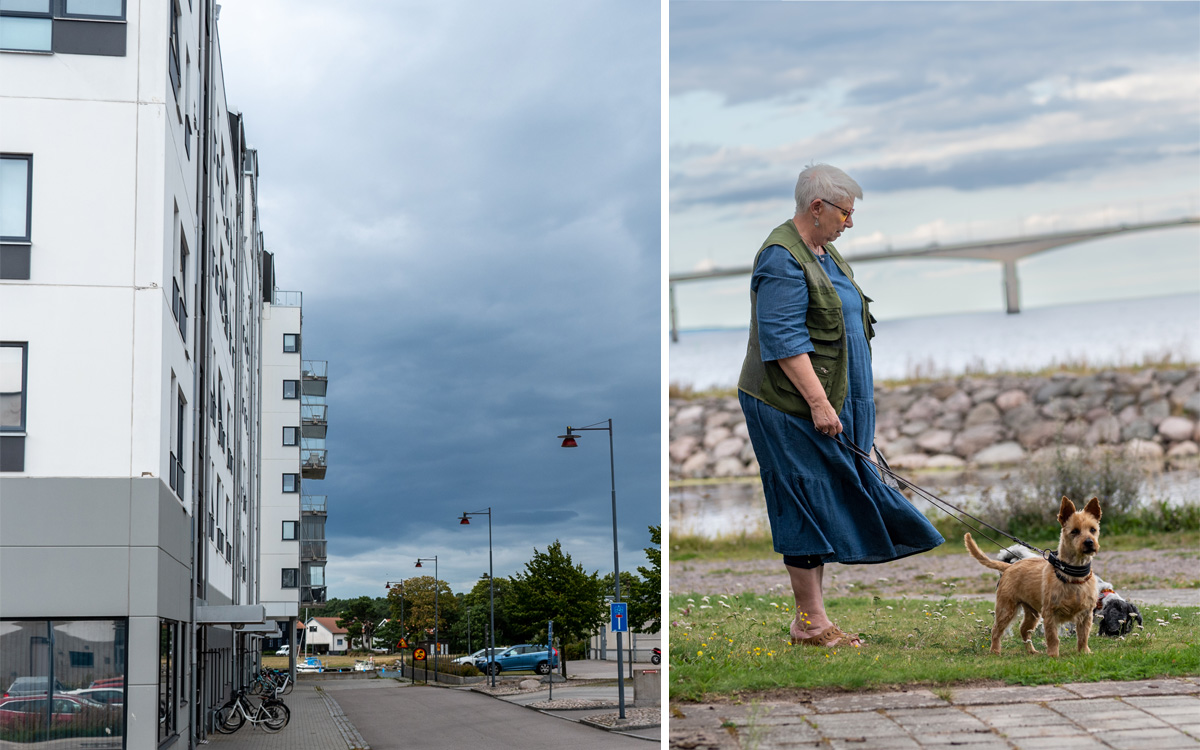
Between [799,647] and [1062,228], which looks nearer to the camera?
[799,647]

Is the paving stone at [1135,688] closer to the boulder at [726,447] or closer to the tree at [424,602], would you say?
the boulder at [726,447]

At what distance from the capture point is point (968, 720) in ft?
15.5

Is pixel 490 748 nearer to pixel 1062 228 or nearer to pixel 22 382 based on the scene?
pixel 22 382

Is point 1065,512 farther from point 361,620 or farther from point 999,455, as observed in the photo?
point 361,620

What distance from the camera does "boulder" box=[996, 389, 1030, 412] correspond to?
14922mm

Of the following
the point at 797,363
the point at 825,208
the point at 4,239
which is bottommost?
the point at 797,363

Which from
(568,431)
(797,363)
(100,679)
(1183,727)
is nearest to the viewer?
(1183,727)

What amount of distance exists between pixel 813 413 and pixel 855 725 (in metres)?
1.71

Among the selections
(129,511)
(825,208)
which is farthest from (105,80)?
(825,208)

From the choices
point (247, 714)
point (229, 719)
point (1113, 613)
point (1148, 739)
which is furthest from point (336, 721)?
point (1148, 739)

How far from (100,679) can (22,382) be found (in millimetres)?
3651

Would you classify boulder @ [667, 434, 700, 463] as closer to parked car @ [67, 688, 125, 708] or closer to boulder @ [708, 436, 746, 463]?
boulder @ [708, 436, 746, 463]

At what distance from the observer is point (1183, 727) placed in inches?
181

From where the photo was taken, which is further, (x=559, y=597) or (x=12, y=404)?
(x=559, y=597)
